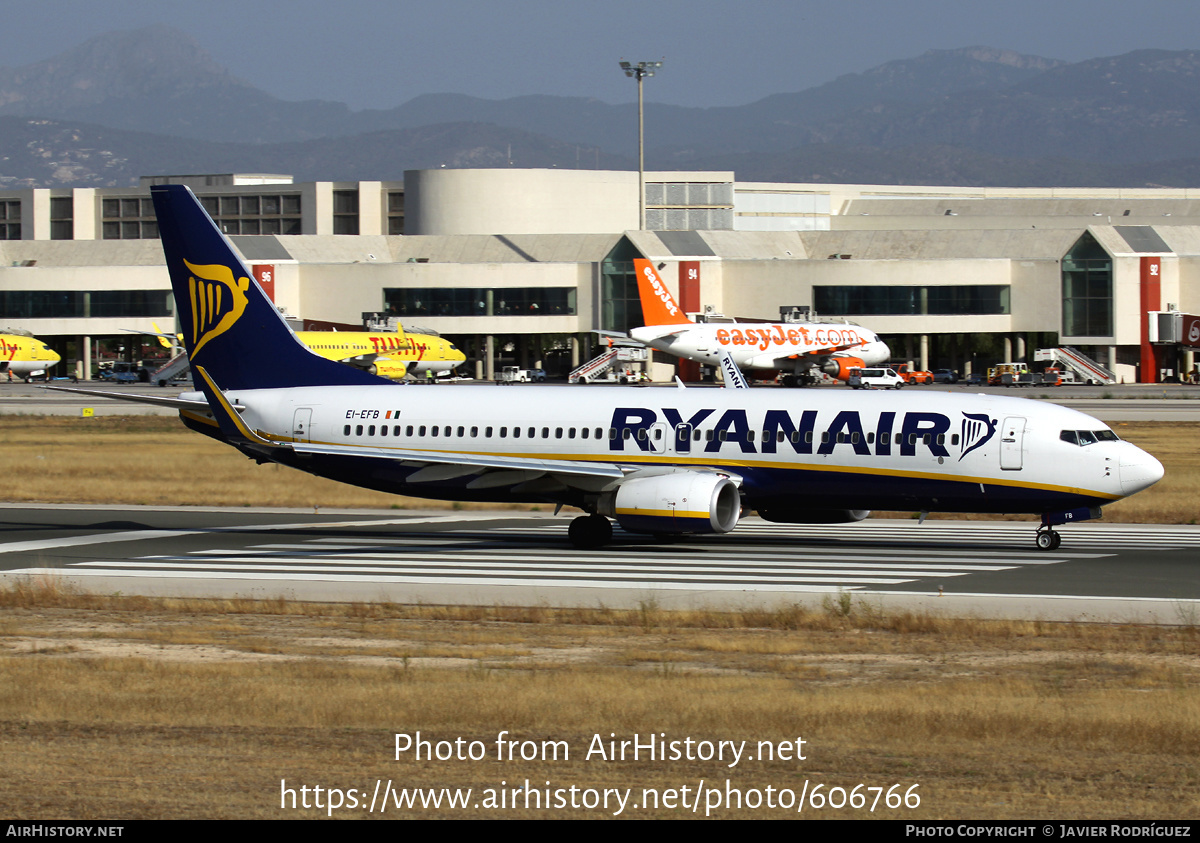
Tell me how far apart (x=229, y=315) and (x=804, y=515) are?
51.6ft

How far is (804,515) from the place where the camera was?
3584 cm

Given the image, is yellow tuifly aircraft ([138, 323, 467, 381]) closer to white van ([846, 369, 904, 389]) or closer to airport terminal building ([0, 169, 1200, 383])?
airport terminal building ([0, 169, 1200, 383])

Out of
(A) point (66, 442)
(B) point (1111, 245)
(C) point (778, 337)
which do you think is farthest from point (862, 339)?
(A) point (66, 442)

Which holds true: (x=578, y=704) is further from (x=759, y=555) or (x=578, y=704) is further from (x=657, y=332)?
(x=657, y=332)

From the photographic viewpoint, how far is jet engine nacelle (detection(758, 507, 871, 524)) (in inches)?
1404

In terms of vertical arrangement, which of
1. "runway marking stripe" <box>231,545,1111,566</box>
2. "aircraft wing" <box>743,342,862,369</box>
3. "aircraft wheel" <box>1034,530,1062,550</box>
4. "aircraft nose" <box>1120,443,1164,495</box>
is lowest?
"runway marking stripe" <box>231,545,1111,566</box>

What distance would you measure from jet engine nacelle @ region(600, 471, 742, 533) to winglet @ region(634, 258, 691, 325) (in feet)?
279

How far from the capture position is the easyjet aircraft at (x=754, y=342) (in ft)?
386

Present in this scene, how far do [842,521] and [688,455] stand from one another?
430 centimetres

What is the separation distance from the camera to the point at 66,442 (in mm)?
69250

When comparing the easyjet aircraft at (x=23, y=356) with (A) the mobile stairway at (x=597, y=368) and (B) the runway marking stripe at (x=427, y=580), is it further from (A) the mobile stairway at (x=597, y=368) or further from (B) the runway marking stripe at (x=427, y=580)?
(B) the runway marking stripe at (x=427, y=580)

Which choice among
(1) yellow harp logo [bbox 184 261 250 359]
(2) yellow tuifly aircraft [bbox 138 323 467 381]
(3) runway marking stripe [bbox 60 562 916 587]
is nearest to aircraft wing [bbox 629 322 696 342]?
(2) yellow tuifly aircraft [bbox 138 323 467 381]

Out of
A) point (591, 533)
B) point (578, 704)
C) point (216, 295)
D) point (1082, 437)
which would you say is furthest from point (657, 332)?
point (578, 704)
